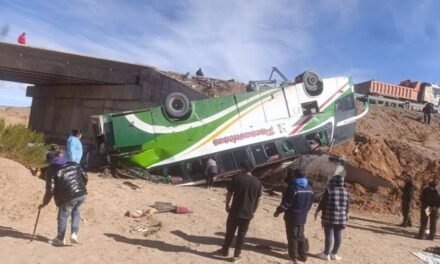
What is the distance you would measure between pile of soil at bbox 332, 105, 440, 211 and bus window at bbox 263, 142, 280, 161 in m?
2.72

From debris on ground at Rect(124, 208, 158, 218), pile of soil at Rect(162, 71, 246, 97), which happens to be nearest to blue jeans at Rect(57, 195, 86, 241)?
debris on ground at Rect(124, 208, 158, 218)

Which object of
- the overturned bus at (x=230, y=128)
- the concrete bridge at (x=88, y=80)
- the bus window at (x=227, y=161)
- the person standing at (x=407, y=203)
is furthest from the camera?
the concrete bridge at (x=88, y=80)

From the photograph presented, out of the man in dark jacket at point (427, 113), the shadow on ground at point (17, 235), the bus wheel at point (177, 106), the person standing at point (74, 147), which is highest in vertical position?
the man in dark jacket at point (427, 113)

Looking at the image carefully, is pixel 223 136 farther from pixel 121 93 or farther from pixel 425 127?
pixel 425 127

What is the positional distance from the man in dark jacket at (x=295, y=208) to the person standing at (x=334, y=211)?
54 cm

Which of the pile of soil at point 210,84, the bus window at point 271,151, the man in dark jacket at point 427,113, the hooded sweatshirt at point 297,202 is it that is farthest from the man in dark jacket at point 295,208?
the man in dark jacket at point 427,113

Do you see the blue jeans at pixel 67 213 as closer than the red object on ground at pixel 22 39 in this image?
Yes

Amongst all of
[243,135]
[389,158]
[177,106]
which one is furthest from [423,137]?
[177,106]

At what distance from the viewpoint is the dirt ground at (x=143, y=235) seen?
7211 millimetres

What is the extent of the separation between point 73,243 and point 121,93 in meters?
15.6

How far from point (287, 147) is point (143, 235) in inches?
330

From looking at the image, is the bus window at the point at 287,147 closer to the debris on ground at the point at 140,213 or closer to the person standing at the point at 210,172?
the person standing at the point at 210,172

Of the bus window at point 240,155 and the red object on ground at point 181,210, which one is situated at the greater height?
the bus window at point 240,155

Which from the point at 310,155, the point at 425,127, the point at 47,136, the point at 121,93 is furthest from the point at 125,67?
the point at 425,127
